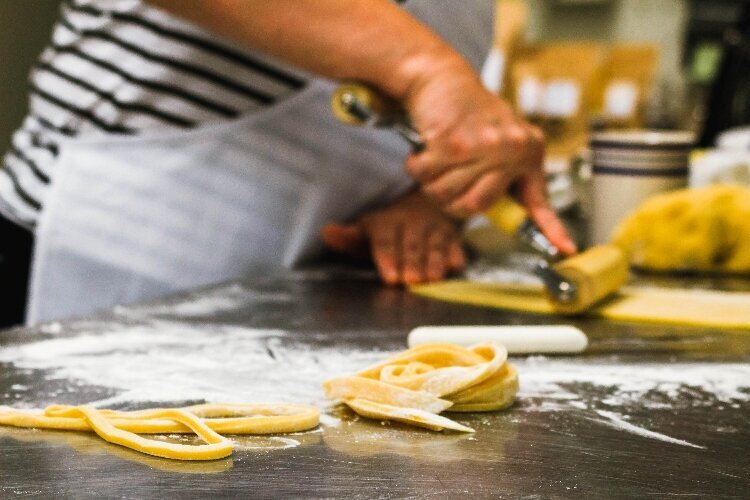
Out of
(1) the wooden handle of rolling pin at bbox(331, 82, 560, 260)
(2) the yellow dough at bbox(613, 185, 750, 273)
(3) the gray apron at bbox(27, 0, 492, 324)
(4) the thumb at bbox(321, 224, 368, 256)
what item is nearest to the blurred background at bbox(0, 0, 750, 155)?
(3) the gray apron at bbox(27, 0, 492, 324)

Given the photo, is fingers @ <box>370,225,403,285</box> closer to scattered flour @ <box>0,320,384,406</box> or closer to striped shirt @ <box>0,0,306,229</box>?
striped shirt @ <box>0,0,306,229</box>

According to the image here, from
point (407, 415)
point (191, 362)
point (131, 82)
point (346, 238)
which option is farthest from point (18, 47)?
point (407, 415)

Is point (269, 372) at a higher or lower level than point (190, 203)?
lower

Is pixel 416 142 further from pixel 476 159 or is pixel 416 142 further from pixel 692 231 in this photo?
pixel 692 231

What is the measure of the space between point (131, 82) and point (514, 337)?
71 centimetres

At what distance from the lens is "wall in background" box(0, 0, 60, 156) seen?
6.17 feet

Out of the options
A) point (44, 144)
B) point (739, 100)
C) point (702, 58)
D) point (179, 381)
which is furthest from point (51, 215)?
point (702, 58)

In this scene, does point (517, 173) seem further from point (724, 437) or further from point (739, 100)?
point (739, 100)

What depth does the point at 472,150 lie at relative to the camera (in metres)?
1.17

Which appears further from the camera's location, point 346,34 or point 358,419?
point 346,34

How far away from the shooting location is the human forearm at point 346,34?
1.14 meters

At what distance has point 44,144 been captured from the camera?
139cm

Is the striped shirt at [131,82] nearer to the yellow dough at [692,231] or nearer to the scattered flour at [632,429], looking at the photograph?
the yellow dough at [692,231]

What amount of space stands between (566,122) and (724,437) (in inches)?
132
